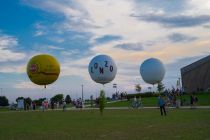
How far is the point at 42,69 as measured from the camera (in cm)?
4284

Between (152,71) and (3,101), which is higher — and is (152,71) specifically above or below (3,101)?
above

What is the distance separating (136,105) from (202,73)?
4992 centimetres

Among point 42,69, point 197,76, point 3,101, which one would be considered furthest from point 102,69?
point 3,101

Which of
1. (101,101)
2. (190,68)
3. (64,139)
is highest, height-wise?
(190,68)

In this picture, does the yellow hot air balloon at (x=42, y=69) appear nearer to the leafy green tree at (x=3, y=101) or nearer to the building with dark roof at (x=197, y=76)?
the building with dark roof at (x=197, y=76)

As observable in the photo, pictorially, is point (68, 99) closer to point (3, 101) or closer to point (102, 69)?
point (3, 101)

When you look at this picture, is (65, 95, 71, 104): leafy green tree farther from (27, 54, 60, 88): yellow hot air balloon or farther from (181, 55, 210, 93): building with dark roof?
(27, 54, 60, 88): yellow hot air balloon

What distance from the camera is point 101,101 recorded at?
32375 mm

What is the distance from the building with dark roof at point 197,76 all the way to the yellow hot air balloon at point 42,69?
175 ft

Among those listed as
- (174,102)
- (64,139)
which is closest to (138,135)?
(64,139)

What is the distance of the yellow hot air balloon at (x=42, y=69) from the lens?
43.0m

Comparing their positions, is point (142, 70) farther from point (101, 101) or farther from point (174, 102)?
point (101, 101)

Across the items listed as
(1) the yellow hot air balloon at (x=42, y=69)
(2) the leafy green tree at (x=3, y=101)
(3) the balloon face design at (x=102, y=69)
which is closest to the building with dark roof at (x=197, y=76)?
(2) the leafy green tree at (x=3, y=101)

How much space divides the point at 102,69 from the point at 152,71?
6.55 meters
